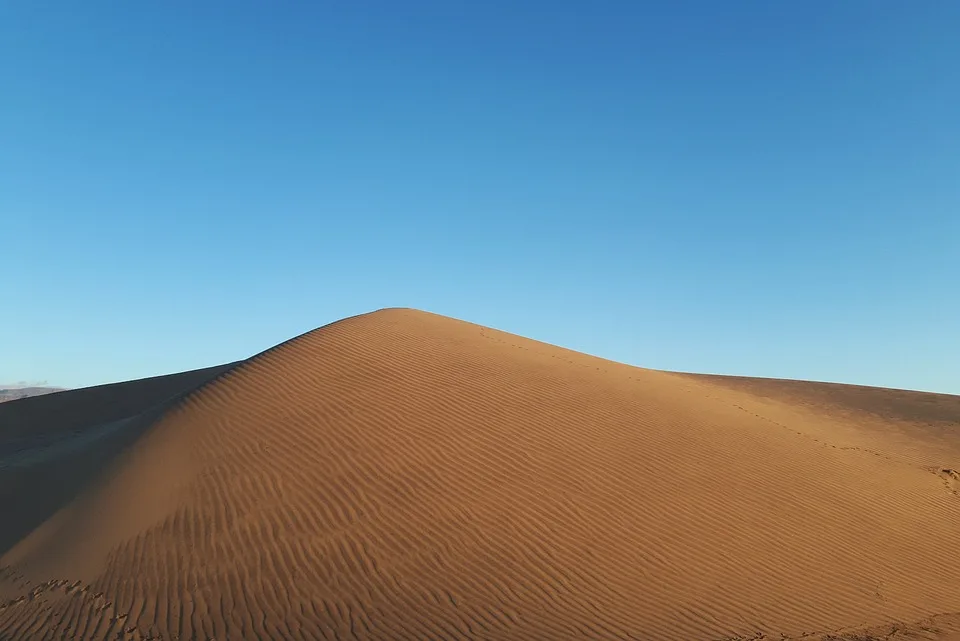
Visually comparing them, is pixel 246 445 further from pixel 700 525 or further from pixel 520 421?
pixel 700 525

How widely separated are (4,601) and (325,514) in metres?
5.15

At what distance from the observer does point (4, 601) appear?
11.3 meters

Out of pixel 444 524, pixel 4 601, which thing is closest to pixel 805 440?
pixel 444 524

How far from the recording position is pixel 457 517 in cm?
1231

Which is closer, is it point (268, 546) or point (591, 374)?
point (268, 546)

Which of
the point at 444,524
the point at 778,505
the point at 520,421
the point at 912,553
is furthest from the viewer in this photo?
the point at 520,421

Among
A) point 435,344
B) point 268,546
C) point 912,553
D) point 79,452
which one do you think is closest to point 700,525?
point 912,553

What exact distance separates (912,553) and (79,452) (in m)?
20.0

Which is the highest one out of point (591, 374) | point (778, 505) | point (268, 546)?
point (591, 374)

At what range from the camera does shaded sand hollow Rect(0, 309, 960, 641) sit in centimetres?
995

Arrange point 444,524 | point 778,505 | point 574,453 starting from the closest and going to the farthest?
point 444,524
point 778,505
point 574,453

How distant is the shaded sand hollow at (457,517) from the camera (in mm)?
9945

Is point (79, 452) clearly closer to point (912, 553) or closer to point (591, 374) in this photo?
point (591, 374)

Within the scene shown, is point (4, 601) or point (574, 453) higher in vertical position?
point (574, 453)
